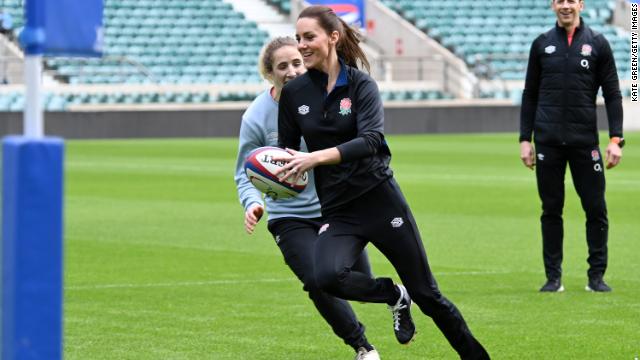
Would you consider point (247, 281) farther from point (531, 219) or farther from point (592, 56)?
point (531, 219)

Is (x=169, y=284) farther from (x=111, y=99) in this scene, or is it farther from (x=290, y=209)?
(x=111, y=99)

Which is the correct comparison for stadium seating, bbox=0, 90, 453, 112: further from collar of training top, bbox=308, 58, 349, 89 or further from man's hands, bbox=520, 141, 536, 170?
collar of training top, bbox=308, 58, 349, 89

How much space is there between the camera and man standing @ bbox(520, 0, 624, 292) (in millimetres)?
10789

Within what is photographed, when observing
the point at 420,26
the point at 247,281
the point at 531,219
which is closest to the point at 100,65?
the point at 420,26

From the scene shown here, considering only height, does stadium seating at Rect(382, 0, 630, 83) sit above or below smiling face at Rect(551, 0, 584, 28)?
below

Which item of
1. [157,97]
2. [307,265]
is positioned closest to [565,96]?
[307,265]

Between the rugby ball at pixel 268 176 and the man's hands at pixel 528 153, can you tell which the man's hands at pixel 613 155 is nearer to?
the man's hands at pixel 528 153

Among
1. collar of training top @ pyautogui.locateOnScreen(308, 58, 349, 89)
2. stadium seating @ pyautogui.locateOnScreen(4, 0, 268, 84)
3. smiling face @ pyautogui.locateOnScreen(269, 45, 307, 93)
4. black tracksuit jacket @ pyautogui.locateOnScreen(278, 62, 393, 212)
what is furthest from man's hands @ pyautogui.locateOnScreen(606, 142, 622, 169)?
stadium seating @ pyautogui.locateOnScreen(4, 0, 268, 84)

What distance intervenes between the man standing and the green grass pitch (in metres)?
0.44

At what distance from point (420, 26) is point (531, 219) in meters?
29.7

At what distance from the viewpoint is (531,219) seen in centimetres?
1720

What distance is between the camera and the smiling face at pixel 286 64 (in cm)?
795

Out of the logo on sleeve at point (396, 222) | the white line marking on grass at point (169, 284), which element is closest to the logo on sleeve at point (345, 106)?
the logo on sleeve at point (396, 222)

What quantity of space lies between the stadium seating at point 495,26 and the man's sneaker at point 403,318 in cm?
3593
